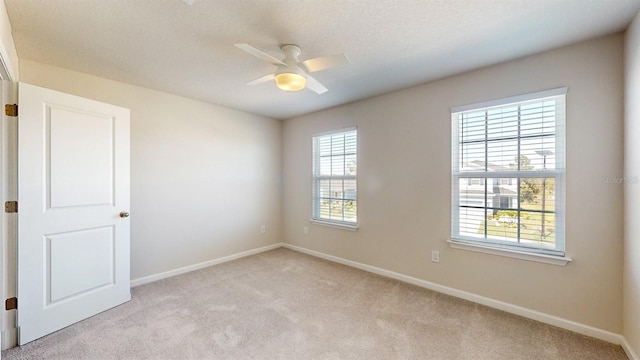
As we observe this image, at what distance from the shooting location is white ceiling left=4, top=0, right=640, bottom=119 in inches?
67.6

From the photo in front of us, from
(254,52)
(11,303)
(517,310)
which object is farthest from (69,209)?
(517,310)

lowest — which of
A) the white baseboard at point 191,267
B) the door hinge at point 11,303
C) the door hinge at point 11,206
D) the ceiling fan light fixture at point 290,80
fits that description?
the white baseboard at point 191,267

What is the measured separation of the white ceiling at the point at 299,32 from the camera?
1.72 metres

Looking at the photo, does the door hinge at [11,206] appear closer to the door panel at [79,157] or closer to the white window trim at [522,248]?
the door panel at [79,157]

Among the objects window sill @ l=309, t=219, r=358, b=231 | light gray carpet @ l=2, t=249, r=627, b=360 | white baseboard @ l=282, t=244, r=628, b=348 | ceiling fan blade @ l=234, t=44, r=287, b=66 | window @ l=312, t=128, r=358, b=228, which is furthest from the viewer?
window @ l=312, t=128, r=358, b=228

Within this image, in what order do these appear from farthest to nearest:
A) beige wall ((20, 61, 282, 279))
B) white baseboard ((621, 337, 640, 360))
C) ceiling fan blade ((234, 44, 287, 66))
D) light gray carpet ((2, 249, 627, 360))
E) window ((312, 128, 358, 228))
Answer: window ((312, 128, 358, 228)) < beige wall ((20, 61, 282, 279)) < light gray carpet ((2, 249, 627, 360)) < white baseboard ((621, 337, 640, 360)) < ceiling fan blade ((234, 44, 287, 66))

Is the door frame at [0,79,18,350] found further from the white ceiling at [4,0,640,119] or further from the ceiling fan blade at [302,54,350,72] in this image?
the ceiling fan blade at [302,54,350,72]

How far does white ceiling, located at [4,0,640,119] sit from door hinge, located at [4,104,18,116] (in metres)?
0.57

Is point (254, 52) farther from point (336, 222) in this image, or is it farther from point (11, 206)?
point (336, 222)

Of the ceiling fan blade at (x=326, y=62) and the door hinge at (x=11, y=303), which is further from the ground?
the ceiling fan blade at (x=326, y=62)

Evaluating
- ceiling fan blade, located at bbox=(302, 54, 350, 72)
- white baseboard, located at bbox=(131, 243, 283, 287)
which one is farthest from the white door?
ceiling fan blade, located at bbox=(302, 54, 350, 72)

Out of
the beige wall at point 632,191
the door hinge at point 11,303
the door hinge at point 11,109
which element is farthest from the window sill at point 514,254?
the door hinge at point 11,109

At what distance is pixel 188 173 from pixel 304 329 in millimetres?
2594

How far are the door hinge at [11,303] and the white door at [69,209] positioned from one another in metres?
0.04
